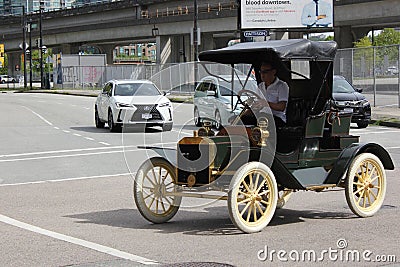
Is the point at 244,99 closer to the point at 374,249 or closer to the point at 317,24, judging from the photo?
the point at 374,249

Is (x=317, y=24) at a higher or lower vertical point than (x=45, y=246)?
higher

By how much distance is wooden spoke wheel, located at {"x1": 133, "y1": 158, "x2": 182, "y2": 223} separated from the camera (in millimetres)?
9625

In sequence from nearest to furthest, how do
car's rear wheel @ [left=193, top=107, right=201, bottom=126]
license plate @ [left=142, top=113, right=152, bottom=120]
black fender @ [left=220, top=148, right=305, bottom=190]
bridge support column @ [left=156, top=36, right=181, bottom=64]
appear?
black fender @ [left=220, top=148, right=305, bottom=190] → car's rear wheel @ [left=193, top=107, right=201, bottom=126] → license plate @ [left=142, top=113, right=152, bottom=120] → bridge support column @ [left=156, top=36, right=181, bottom=64]

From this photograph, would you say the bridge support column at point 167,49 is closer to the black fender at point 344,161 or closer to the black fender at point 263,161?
the black fender at point 344,161

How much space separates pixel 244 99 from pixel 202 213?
176cm

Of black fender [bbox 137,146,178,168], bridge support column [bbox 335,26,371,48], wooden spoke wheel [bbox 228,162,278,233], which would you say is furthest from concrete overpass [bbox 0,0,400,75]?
wooden spoke wheel [bbox 228,162,278,233]

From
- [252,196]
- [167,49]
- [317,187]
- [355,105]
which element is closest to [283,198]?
Result: [317,187]

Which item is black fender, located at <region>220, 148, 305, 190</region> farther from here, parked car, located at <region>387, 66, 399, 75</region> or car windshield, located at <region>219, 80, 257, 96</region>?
parked car, located at <region>387, 66, 399, 75</region>

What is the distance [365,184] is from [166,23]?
6717cm

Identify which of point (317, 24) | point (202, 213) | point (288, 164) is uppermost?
point (317, 24)

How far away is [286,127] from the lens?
9.68m

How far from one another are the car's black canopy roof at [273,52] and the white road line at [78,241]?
3.09 metres

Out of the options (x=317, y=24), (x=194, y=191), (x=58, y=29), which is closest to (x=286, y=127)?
(x=194, y=191)

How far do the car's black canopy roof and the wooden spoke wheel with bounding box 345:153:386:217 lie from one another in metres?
1.42
